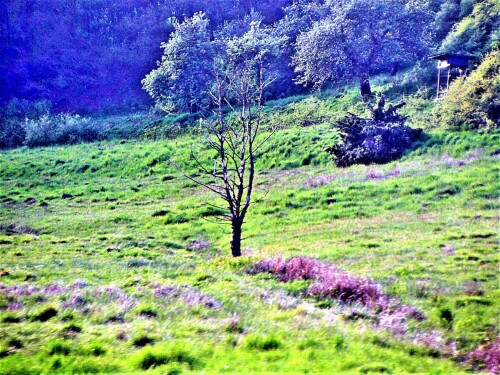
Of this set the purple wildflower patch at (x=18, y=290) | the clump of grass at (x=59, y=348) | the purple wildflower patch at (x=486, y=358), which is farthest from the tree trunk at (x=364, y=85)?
the clump of grass at (x=59, y=348)

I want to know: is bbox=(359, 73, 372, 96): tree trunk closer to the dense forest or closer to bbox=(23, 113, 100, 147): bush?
the dense forest

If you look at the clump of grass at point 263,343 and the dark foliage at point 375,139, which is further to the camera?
the dark foliage at point 375,139

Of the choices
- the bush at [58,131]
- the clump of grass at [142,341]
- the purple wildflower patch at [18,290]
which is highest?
the bush at [58,131]

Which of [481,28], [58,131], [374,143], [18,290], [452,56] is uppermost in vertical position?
[481,28]

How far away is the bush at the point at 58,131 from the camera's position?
36.1m

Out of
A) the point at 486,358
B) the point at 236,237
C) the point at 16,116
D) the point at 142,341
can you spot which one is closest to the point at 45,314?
the point at 142,341

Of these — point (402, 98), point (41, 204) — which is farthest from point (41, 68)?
point (402, 98)

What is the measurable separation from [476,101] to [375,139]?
18.3 feet

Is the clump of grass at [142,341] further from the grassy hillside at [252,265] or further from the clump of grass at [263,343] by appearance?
the clump of grass at [263,343]

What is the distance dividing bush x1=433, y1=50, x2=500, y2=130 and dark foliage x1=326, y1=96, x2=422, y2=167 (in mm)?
2102

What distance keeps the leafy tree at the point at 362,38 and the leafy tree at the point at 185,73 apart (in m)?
11.2

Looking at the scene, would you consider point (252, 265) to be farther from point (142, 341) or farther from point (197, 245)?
point (142, 341)

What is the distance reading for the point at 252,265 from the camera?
11.0 metres

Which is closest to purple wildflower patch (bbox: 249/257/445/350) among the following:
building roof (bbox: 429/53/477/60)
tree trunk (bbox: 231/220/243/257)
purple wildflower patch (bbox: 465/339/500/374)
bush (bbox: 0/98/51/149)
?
purple wildflower patch (bbox: 465/339/500/374)
